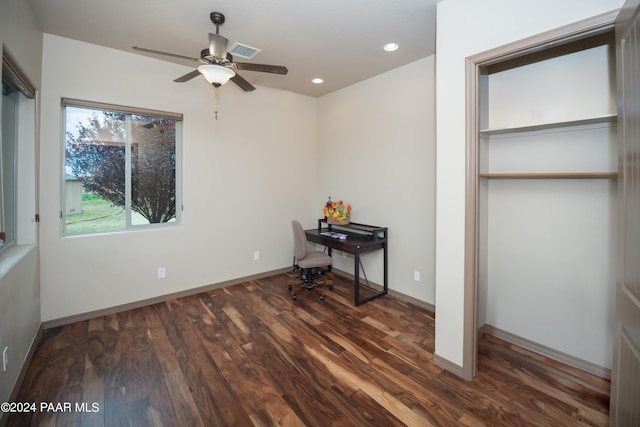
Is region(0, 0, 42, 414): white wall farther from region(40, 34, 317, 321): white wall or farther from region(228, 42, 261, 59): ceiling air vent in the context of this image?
region(228, 42, 261, 59): ceiling air vent

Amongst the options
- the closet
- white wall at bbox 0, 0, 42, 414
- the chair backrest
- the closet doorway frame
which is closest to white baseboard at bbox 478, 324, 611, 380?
the closet

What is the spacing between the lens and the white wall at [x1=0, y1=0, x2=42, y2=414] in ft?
6.04

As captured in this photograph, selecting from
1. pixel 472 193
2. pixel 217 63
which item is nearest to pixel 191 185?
pixel 217 63

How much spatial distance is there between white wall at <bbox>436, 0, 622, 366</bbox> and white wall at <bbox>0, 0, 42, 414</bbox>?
2894 millimetres

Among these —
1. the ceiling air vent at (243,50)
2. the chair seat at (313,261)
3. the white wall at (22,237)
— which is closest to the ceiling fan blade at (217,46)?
the ceiling air vent at (243,50)

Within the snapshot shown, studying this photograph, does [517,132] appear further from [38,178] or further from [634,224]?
[38,178]

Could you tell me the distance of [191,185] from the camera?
3.70m

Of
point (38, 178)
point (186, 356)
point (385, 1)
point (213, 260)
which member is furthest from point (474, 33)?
point (38, 178)

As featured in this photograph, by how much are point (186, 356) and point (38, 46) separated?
3.07 metres

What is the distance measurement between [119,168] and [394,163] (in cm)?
324

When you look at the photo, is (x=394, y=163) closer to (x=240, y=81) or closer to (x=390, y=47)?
(x=390, y=47)

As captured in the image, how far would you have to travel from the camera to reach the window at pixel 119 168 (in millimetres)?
3051

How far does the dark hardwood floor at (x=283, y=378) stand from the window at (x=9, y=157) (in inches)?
43.0

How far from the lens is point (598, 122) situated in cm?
202
